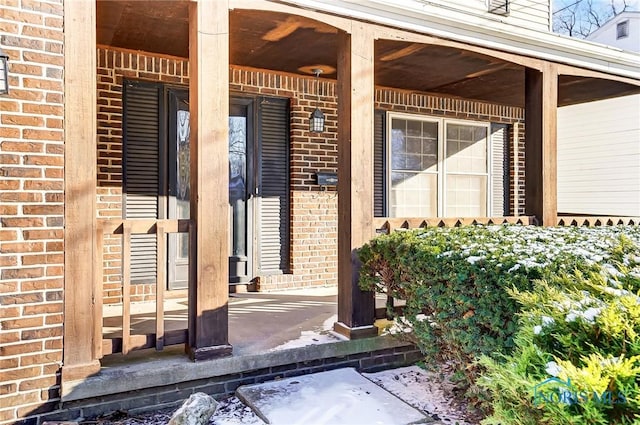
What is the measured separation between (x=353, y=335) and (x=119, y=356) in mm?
1658

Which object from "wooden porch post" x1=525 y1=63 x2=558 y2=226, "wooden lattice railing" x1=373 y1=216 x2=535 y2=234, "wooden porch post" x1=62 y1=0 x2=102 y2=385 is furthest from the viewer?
"wooden porch post" x1=525 y1=63 x2=558 y2=226

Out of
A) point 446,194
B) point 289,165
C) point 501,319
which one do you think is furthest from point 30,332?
point 446,194

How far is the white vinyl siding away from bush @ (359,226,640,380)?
6.11m

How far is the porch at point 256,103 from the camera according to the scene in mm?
2746

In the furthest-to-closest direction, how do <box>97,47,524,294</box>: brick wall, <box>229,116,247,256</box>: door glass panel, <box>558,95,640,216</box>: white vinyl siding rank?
<box>558,95,640,216</box>: white vinyl siding, <box>229,116,247,256</box>: door glass panel, <box>97,47,524,294</box>: brick wall

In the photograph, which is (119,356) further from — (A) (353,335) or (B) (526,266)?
(B) (526,266)

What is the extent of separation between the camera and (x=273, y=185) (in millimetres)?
5414

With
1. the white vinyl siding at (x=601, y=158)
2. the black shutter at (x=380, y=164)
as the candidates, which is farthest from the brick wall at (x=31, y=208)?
the white vinyl siding at (x=601, y=158)

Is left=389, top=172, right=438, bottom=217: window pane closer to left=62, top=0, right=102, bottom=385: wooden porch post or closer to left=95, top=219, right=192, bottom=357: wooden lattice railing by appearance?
left=95, top=219, right=192, bottom=357: wooden lattice railing

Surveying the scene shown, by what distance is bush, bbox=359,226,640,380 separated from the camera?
8.14ft

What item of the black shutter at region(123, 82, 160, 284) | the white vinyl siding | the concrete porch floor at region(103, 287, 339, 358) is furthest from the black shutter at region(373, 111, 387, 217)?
the white vinyl siding

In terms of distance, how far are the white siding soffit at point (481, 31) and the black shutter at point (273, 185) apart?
1.94 m

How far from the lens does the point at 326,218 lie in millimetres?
5727

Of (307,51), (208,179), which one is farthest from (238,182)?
(208,179)
